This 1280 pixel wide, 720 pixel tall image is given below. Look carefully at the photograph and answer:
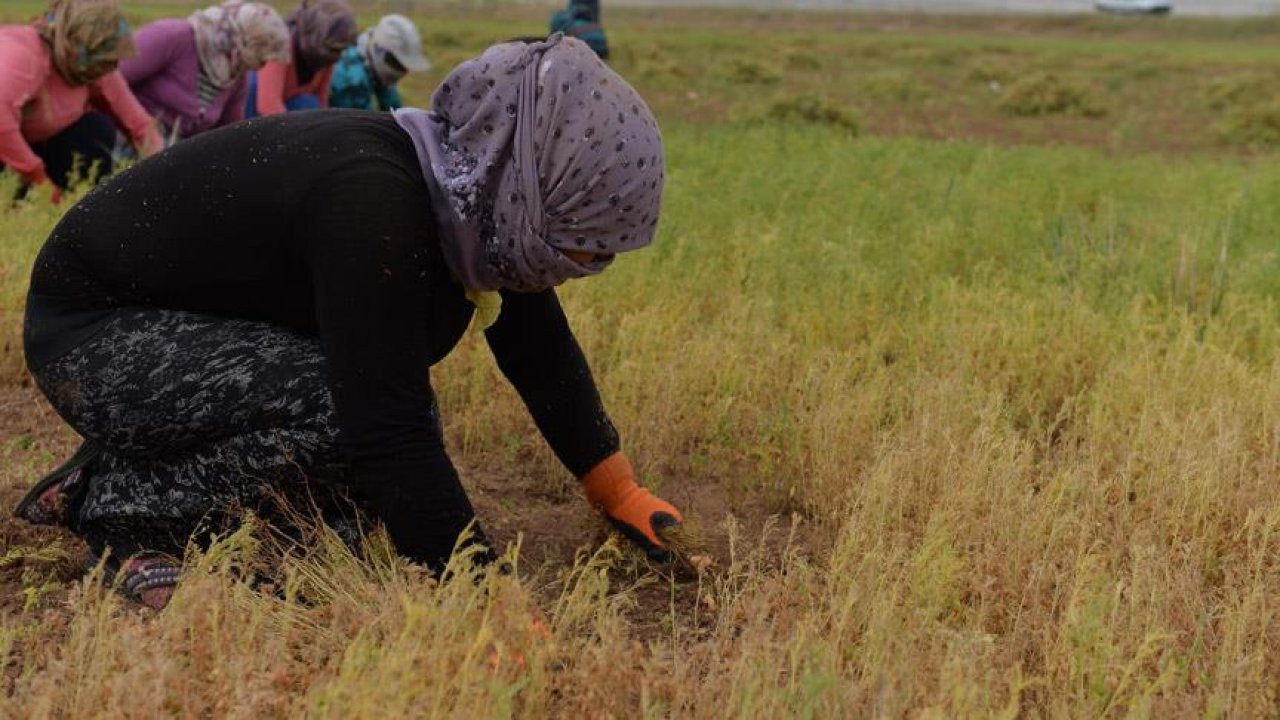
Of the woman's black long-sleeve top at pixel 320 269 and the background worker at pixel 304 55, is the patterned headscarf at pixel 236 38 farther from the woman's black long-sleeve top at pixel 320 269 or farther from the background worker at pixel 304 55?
the woman's black long-sleeve top at pixel 320 269

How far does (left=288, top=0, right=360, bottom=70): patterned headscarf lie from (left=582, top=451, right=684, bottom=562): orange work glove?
420 centimetres

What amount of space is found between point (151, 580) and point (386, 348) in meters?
0.74

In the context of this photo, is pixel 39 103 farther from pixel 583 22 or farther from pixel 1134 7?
pixel 1134 7

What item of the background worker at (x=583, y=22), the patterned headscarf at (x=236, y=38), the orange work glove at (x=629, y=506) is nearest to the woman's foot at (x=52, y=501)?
the orange work glove at (x=629, y=506)

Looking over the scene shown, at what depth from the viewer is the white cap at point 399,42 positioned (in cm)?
702

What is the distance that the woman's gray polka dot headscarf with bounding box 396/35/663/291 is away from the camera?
215 cm

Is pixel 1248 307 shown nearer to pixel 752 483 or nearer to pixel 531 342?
pixel 752 483

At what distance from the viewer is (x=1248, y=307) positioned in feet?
14.0

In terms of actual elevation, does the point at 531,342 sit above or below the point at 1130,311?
above

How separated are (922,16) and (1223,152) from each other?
51.3 meters

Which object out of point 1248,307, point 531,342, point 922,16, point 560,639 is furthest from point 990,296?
point 922,16

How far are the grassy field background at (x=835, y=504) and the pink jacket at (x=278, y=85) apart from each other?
5.15 ft

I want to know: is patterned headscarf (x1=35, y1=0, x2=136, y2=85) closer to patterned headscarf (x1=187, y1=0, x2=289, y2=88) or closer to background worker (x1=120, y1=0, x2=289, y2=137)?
background worker (x1=120, y1=0, x2=289, y2=137)

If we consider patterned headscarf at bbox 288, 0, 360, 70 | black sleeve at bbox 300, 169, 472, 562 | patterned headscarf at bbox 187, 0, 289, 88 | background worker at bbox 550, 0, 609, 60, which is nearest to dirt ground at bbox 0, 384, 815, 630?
black sleeve at bbox 300, 169, 472, 562
